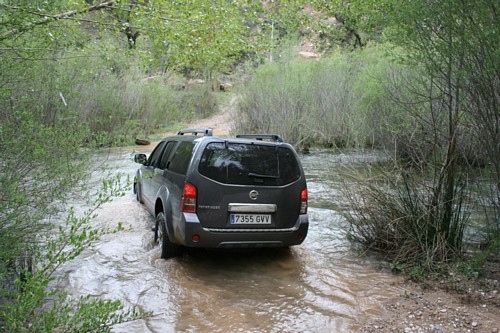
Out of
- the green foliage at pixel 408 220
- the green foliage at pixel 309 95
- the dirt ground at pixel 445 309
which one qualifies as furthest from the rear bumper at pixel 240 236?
the green foliage at pixel 309 95

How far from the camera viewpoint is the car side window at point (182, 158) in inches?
215

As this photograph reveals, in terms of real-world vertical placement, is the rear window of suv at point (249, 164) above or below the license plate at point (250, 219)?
above

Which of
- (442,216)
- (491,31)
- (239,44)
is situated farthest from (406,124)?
(239,44)

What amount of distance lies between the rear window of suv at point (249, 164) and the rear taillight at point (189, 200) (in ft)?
0.80

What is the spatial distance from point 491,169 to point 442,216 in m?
0.82

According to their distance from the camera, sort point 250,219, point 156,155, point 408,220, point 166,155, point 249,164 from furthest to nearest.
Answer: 1. point 156,155
2. point 166,155
3. point 408,220
4. point 249,164
5. point 250,219

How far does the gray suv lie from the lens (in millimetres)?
5113

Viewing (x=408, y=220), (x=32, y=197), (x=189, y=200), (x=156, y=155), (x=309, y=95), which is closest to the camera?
(x=32, y=197)

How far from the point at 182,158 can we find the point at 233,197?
0.99 meters

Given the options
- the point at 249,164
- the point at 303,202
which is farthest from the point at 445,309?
the point at 249,164

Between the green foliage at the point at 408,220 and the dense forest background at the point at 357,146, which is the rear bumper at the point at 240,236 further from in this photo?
the green foliage at the point at 408,220

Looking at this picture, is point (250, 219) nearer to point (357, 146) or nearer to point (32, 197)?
point (32, 197)

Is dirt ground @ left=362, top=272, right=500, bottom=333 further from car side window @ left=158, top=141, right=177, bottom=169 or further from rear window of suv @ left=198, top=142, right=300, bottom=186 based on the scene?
car side window @ left=158, top=141, right=177, bottom=169

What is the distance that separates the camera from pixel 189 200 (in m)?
5.10
